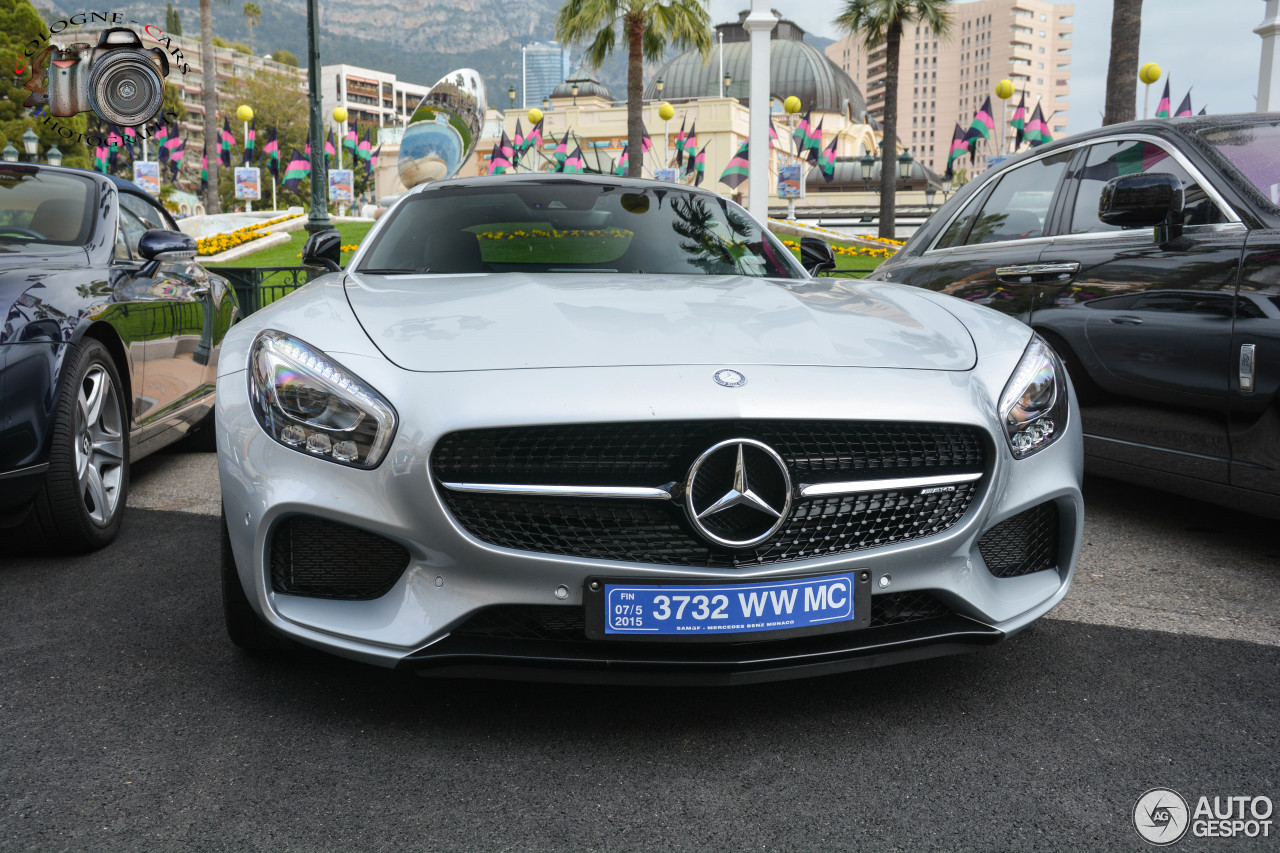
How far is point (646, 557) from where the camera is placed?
2160 millimetres

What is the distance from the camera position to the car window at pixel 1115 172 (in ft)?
12.5

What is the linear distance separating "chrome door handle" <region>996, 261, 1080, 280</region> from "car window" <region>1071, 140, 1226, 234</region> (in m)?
0.18

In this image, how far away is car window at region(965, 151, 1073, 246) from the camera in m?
4.54

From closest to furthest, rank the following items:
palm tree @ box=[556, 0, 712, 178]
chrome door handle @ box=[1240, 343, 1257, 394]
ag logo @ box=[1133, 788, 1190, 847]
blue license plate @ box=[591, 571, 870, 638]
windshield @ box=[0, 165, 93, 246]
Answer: ag logo @ box=[1133, 788, 1190, 847]
blue license plate @ box=[591, 571, 870, 638]
chrome door handle @ box=[1240, 343, 1257, 394]
windshield @ box=[0, 165, 93, 246]
palm tree @ box=[556, 0, 712, 178]

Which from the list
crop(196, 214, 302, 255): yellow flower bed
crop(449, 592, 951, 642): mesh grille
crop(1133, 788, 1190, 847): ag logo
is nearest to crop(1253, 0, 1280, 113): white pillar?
crop(1133, 788, 1190, 847): ag logo

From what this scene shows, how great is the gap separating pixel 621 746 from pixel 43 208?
3655 mm

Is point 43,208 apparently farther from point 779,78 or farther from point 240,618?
point 779,78

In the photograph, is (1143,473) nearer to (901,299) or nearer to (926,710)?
(901,299)

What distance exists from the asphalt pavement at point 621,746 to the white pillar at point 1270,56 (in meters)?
21.9

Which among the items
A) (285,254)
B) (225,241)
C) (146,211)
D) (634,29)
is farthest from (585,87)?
(146,211)

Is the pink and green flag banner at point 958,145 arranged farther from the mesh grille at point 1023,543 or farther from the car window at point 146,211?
the mesh grille at point 1023,543

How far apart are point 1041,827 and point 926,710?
52 centimetres

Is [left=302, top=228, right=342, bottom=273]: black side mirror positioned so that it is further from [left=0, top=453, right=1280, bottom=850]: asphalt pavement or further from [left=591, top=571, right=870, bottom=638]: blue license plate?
[left=591, top=571, right=870, bottom=638]: blue license plate

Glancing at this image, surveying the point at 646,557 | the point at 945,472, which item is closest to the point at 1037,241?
the point at 945,472
